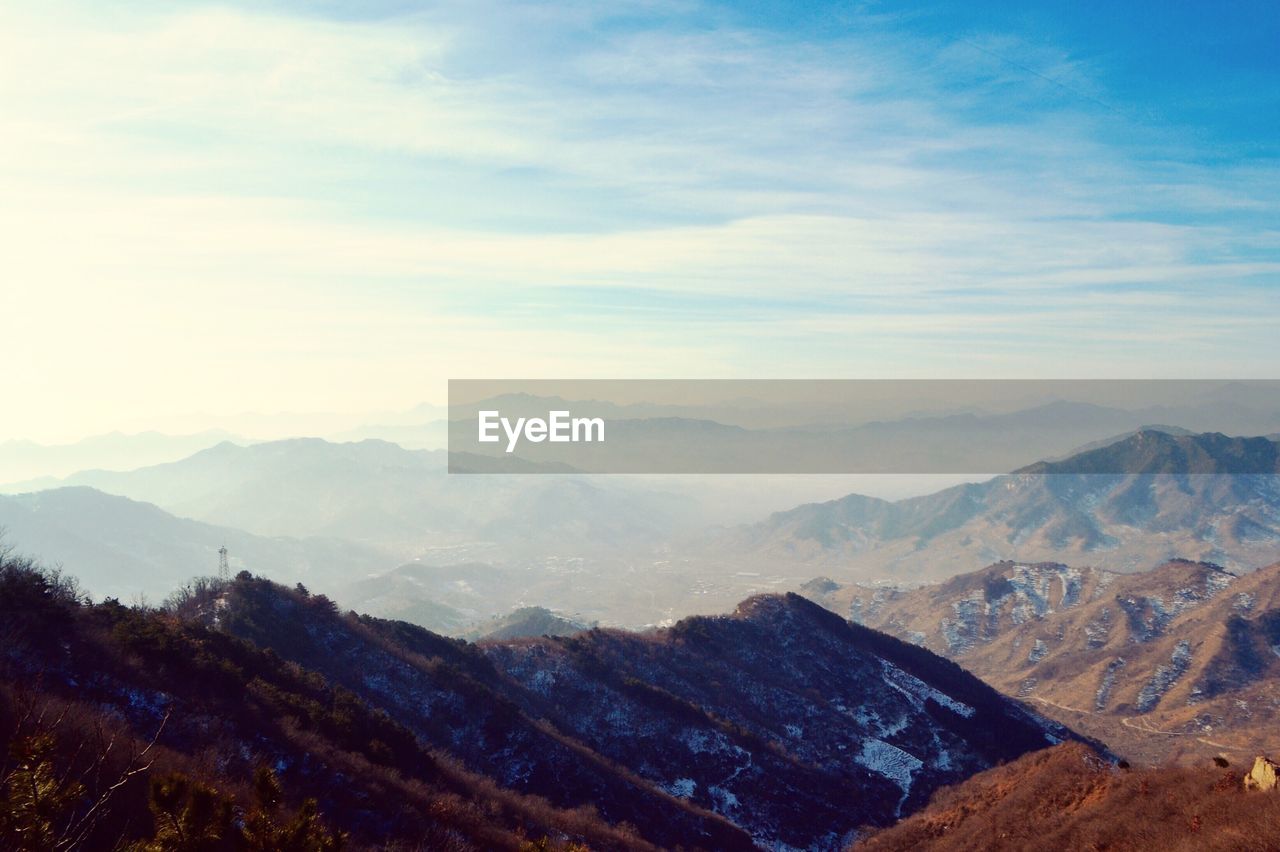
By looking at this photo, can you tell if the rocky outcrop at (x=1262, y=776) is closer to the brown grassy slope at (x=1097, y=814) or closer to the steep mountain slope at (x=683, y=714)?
the brown grassy slope at (x=1097, y=814)

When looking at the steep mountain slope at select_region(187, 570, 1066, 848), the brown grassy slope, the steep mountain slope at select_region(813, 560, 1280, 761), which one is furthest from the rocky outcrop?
the steep mountain slope at select_region(813, 560, 1280, 761)

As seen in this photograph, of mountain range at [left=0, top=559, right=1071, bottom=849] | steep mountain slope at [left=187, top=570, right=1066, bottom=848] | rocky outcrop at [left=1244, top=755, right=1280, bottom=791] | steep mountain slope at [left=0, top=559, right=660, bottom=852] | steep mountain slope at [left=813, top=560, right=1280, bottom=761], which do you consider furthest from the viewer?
steep mountain slope at [left=813, top=560, right=1280, bottom=761]

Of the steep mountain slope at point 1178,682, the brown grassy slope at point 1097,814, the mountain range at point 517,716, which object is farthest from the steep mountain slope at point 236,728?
the steep mountain slope at point 1178,682

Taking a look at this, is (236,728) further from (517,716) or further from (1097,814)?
(1097,814)

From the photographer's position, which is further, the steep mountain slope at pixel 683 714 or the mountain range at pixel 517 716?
the steep mountain slope at pixel 683 714

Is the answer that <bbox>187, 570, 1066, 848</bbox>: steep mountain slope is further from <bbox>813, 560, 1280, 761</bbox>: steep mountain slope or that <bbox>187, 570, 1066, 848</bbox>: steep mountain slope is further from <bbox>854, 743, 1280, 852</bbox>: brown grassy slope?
<bbox>813, 560, 1280, 761</bbox>: steep mountain slope

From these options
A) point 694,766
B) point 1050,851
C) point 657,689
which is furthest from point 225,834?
point 657,689

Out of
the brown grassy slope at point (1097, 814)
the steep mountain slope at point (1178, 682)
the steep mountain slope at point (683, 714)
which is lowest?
the steep mountain slope at point (1178, 682)
